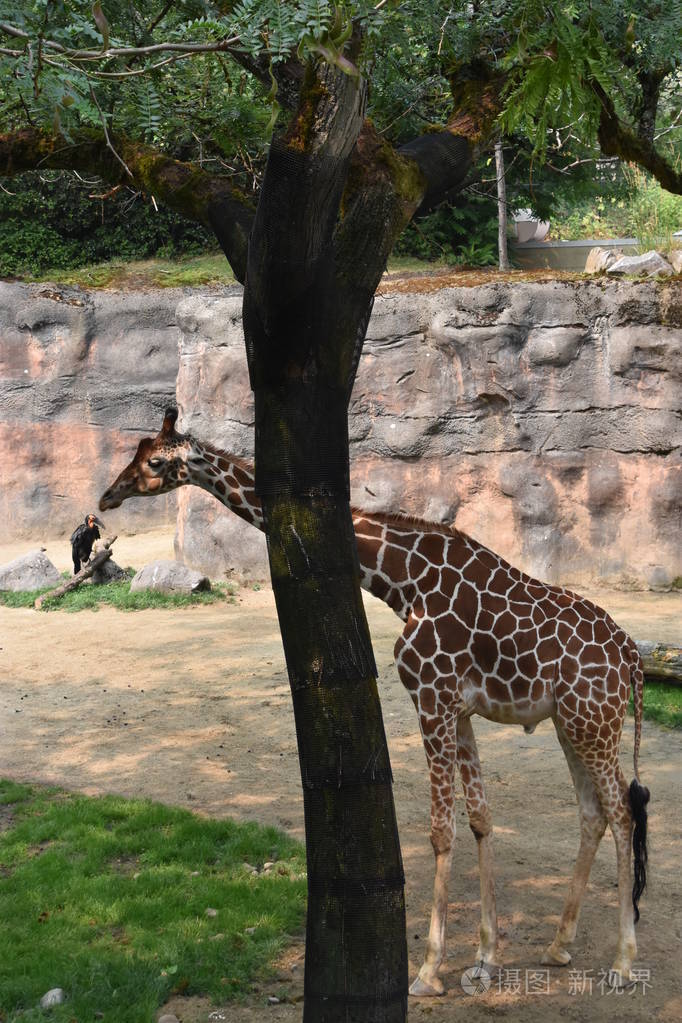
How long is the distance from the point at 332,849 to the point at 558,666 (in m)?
2.00

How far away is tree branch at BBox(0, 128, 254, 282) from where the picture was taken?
4852 mm

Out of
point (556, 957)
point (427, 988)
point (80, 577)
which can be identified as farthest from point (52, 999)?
point (80, 577)

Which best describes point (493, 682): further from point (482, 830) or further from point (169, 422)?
point (169, 422)

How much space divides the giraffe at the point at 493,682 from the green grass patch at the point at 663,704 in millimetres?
3563

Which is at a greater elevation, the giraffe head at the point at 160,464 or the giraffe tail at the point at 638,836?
the giraffe head at the point at 160,464

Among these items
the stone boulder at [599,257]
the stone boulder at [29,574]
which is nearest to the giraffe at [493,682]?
the stone boulder at [29,574]

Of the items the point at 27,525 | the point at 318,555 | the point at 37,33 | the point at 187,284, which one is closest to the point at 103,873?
the point at 318,555

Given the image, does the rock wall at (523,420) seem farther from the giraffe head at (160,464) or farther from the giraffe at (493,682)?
the giraffe at (493,682)

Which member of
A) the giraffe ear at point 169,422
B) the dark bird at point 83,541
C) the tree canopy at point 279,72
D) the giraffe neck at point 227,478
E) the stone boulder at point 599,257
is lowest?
the dark bird at point 83,541

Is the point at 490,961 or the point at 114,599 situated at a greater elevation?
the point at 114,599

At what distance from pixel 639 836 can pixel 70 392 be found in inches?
533

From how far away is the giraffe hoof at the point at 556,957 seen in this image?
211 inches

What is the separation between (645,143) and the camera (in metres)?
6.67

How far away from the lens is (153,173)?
525cm
